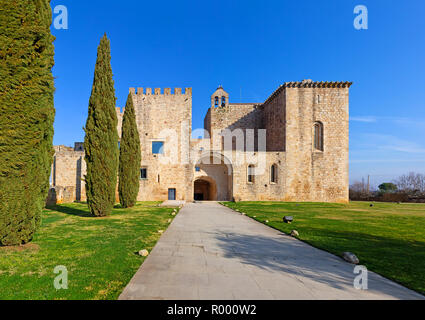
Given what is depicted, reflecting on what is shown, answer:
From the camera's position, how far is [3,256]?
15.2ft

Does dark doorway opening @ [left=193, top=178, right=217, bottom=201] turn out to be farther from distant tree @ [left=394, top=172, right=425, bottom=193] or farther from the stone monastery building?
distant tree @ [left=394, top=172, right=425, bottom=193]

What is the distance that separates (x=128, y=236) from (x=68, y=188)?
16.0m

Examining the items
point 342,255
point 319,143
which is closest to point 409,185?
point 319,143

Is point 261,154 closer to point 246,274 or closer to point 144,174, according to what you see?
point 144,174

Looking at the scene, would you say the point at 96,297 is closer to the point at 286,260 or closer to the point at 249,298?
the point at 249,298

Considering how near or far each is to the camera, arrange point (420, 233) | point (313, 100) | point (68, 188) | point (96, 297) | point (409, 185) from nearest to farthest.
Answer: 1. point (96, 297)
2. point (420, 233)
3. point (68, 188)
4. point (313, 100)
5. point (409, 185)

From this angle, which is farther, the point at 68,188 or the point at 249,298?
the point at 68,188

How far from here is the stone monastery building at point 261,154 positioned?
21.4m

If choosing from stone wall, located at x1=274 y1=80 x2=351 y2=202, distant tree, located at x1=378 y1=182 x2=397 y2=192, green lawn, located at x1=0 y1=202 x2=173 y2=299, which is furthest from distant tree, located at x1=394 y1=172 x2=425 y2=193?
green lawn, located at x1=0 y1=202 x2=173 y2=299

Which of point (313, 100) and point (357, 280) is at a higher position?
point (313, 100)

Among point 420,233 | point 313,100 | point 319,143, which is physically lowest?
point 420,233

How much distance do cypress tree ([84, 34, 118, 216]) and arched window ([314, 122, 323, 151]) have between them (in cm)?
2091

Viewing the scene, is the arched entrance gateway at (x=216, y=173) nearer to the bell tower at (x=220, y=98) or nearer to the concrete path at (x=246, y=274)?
the bell tower at (x=220, y=98)

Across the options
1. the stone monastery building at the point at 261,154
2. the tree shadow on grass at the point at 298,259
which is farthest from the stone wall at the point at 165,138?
the tree shadow on grass at the point at 298,259
